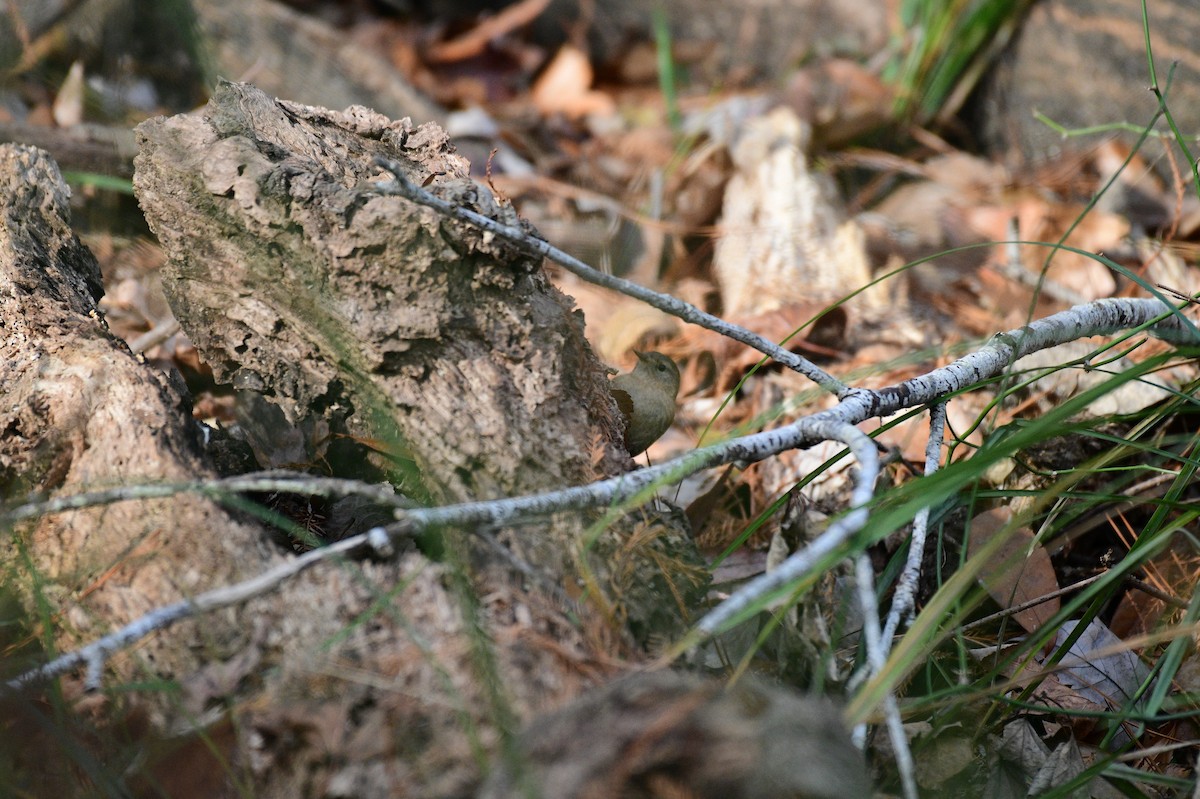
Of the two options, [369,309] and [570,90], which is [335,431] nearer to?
[369,309]

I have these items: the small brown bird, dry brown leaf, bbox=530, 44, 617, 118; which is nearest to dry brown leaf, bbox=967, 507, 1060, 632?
the small brown bird

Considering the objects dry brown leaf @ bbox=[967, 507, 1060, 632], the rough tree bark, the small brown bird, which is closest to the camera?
the rough tree bark

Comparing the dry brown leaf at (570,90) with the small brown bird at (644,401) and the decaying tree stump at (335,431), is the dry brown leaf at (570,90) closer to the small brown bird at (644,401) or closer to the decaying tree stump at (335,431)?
the small brown bird at (644,401)

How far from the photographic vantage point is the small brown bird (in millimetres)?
2137

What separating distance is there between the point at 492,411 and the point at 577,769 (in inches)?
26.9

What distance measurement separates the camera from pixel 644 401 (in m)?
2.20

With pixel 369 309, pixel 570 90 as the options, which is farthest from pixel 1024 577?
pixel 570 90

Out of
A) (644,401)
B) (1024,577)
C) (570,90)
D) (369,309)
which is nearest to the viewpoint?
(369,309)

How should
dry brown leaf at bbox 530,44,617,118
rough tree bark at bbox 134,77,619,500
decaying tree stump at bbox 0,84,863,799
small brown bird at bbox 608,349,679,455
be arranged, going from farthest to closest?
dry brown leaf at bbox 530,44,617,118 → small brown bird at bbox 608,349,679,455 → rough tree bark at bbox 134,77,619,500 → decaying tree stump at bbox 0,84,863,799

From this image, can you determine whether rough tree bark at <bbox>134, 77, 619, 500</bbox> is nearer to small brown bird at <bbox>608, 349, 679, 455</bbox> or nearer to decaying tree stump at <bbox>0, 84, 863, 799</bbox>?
decaying tree stump at <bbox>0, 84, 863, 799</bbox>

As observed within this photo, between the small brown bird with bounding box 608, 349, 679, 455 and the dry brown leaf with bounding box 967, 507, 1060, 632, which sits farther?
the small brown bird with bounding box 608, 349, 679, 455

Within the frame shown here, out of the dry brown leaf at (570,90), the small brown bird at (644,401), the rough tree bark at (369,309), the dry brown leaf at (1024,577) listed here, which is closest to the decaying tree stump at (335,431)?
the rough tree bark at (369,309)

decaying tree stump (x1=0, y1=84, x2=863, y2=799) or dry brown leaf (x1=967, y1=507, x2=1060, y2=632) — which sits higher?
decaying tree stump (x1=0, y1=84, x2=863, y2=799)

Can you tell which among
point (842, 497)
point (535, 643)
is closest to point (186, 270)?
point (535, 643)
